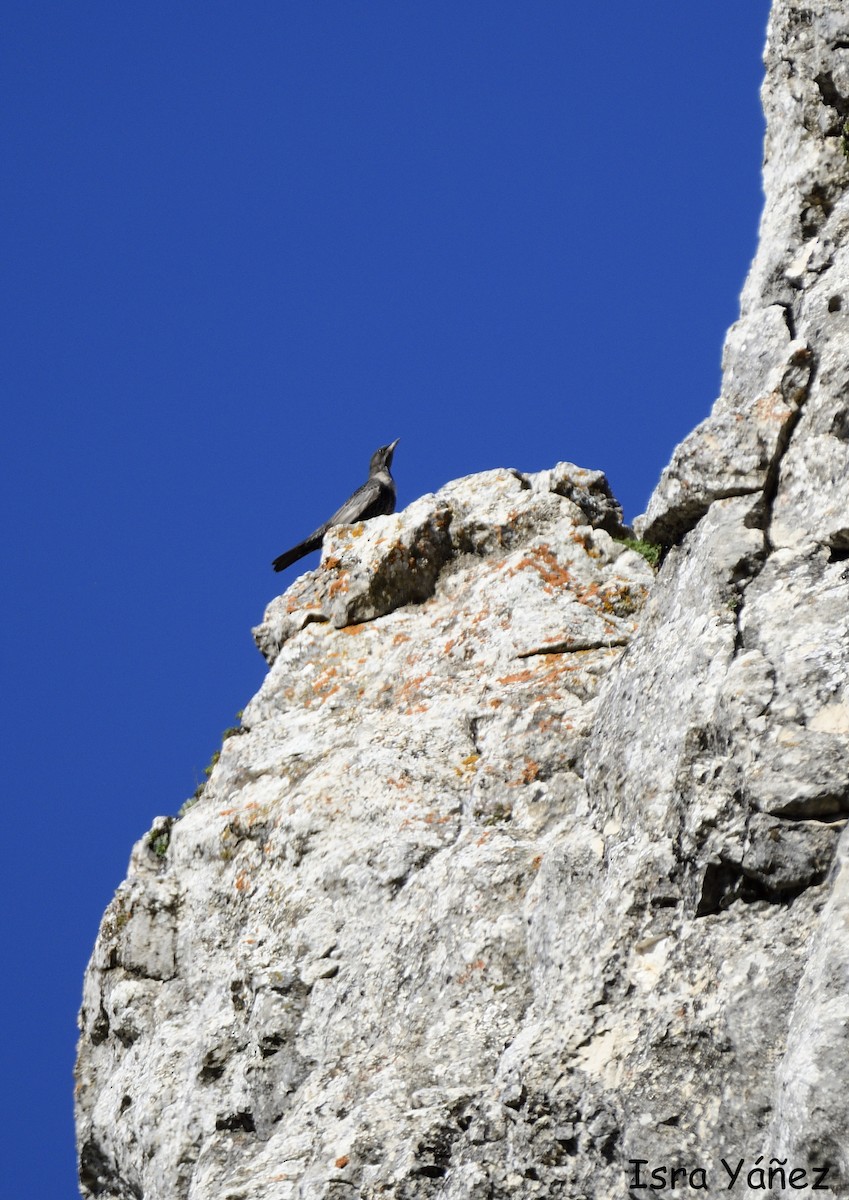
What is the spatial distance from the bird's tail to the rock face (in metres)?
1.84

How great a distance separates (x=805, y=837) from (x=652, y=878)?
124 centimetres

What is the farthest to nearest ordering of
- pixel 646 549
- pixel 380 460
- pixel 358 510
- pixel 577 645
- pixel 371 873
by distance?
pixel 380 460, pixel 358 510, pixel 646 549, pixel 577 645, pixel 371 873

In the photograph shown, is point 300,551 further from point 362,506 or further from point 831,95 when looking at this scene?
point 831,95

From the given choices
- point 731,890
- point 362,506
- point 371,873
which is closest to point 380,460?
point 362,506

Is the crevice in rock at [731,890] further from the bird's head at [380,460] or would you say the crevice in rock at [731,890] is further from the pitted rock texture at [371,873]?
the bird's head at [380,460]

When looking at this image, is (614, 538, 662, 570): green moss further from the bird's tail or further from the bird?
the bird's tail

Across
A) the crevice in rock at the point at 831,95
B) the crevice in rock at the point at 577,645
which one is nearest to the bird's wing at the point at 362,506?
the crevice in rock at the point at 577,645

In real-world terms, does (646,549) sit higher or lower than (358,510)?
lower

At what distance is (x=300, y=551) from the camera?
16641mm

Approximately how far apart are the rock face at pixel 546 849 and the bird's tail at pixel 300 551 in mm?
1845

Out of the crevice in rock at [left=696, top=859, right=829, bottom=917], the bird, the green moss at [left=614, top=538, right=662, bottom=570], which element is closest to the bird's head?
the bird

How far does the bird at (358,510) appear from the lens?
16156 mm

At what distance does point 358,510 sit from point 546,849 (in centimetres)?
710

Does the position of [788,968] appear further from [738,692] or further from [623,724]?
[623,724]
